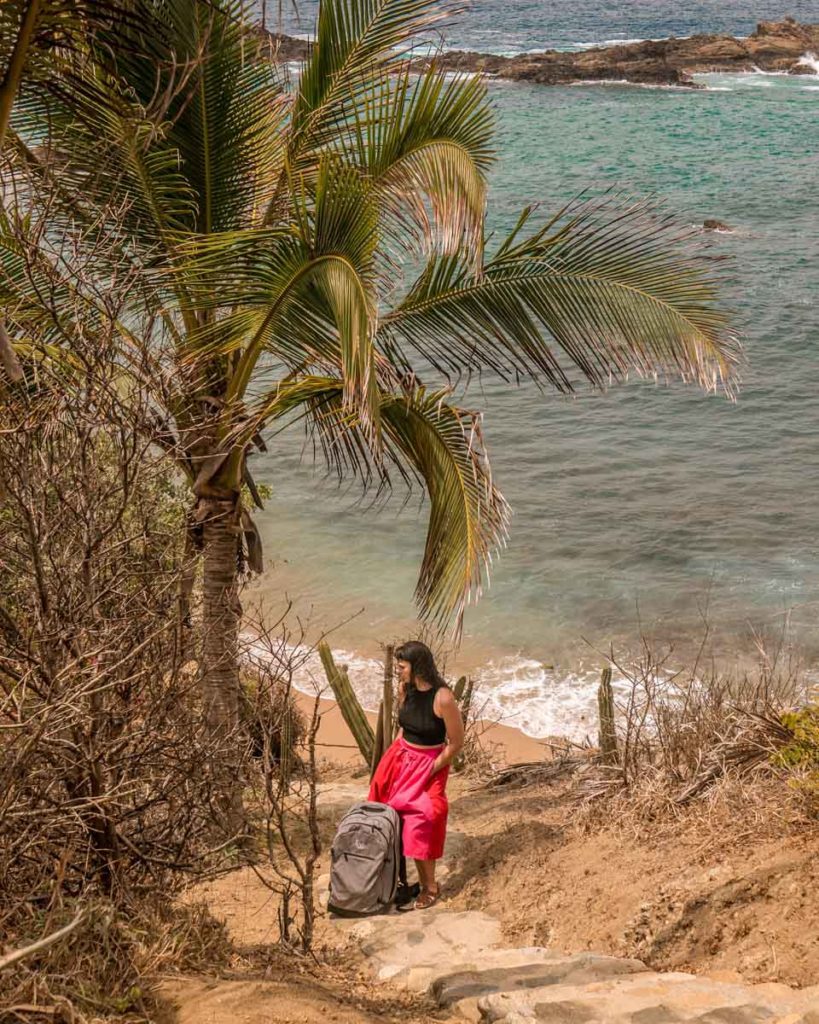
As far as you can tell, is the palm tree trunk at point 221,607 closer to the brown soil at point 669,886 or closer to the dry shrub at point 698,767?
the brown soil at point 669,886

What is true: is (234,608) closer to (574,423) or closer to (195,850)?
(195,850)

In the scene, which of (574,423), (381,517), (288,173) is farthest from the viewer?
(574,423)

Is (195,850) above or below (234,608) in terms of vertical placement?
below

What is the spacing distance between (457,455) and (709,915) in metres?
2.74

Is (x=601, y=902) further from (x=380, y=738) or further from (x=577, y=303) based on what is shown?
(x=577, y=303)

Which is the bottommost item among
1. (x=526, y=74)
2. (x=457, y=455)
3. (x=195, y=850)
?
(x=195, y=850)

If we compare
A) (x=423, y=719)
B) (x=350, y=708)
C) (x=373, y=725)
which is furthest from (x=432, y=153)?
(x=373, y=725)

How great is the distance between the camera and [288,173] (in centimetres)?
682

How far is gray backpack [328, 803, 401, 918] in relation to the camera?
20.3 feet

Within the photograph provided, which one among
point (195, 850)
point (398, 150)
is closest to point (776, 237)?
point (398, 150)

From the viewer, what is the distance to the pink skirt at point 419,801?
6.43 meters

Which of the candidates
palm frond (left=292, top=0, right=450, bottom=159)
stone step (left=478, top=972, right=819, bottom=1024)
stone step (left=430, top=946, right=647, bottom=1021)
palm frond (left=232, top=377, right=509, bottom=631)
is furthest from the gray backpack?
palm frond (left=292, top=0, right=450, bottom=159)

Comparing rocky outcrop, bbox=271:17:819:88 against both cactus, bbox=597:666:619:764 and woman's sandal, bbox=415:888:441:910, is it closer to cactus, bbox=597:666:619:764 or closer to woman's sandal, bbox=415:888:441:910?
cactus, bbox=597:666:619:764

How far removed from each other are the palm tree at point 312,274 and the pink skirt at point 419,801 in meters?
0.86
